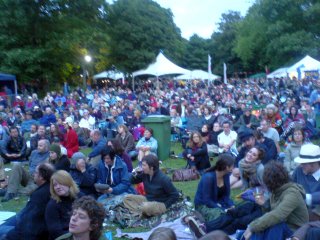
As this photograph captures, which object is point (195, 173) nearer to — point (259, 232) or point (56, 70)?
point (259, 232)

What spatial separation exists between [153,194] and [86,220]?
12.2 feet

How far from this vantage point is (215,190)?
708 centimetres

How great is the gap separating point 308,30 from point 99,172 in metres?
47.1

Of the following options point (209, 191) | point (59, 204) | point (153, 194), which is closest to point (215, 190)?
point (209, 191)

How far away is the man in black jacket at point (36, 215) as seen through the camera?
220 inches

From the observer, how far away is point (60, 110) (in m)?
21.4

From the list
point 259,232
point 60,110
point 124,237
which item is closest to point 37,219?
point 124,237

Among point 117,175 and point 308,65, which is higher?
point 308,65

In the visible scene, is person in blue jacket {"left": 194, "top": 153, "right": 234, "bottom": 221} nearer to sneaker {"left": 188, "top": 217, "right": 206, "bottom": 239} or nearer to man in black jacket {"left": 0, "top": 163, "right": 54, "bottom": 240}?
sneaker {"left": 188, "top": 217, "right": 206, "bottom": 239}

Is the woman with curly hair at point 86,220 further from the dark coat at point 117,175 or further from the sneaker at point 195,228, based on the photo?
the dark coat at point 117,175

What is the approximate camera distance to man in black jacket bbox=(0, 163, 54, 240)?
5598 mm

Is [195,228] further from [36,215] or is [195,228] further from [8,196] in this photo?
[8,196]

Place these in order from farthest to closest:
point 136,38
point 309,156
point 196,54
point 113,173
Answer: point 196,54
point 136,38
point 113,173
point 309,156

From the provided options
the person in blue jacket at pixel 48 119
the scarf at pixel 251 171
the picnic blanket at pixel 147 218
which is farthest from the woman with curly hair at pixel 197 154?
the person in blue jacket at pixel 48 119
